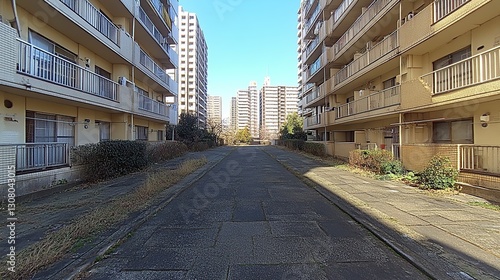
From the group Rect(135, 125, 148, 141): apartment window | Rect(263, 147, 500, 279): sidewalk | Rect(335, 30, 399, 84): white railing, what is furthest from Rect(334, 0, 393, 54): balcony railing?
Rect(135, 125, 148, 141): apartment window

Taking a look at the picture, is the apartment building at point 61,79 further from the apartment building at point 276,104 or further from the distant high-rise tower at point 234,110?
the distant high-rise tower at point 234,110

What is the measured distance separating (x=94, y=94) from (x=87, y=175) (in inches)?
151

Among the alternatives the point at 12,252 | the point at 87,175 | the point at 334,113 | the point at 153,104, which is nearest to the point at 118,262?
the point at 12,252

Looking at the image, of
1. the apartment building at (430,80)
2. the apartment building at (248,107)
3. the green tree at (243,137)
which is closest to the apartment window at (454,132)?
the apartment building at (430,80)

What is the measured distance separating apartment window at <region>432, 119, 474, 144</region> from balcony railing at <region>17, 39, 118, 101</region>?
1502cm

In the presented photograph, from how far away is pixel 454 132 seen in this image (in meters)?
10.9

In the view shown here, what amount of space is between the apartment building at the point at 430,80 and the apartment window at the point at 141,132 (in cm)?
1550

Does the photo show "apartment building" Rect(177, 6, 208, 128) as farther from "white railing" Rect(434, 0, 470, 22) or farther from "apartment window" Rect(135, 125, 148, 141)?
"white railing" Rect(434, 0, 470, 22)

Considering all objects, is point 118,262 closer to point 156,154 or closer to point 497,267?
point 497,267

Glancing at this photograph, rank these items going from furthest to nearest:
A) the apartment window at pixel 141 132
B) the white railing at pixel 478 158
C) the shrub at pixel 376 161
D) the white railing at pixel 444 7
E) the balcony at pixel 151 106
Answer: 1. the apartment window at pixel 141 132
2. the balcony at pixel 151 106
3. the shrub at pixel 376 161
4. the white railing at pixel 444 7
5. the white railing at pixel 478 158

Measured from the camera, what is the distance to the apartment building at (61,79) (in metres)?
7.83

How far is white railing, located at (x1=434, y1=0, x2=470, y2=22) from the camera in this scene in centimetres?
893

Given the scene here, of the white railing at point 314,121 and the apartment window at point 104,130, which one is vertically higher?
the white railing at point 314,121

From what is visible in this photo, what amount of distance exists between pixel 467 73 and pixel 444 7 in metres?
2.66
